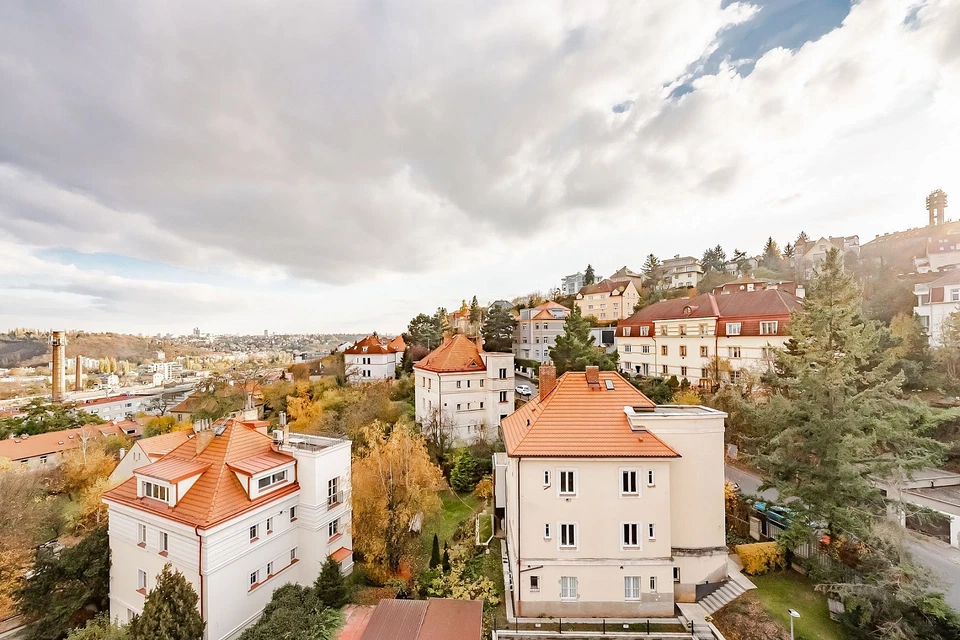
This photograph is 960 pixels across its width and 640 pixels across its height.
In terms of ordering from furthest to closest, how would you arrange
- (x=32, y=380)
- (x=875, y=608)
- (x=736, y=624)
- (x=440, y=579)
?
(x=32, y=380) → (x=440, y=579) → (x=736, y=624) → (x=875, y=608)

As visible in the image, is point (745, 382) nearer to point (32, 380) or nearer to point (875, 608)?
point (875, 608)

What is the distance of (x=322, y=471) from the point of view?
61.4 ft

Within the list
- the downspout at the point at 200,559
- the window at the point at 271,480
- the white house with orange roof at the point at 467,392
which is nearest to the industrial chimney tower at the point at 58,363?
the white house with orange roof at the point at 467,392

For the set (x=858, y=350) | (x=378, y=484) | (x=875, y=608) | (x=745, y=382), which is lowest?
(x=875, y=608)

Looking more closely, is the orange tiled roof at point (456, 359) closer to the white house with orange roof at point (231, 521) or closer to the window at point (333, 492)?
the white house with orange roof at point (231, 521)

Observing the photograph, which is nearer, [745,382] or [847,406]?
[847,406]

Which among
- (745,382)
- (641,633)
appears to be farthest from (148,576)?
(745,382)

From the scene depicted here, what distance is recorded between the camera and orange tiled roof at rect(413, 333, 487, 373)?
3603cm

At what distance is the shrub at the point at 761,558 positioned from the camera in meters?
16.4

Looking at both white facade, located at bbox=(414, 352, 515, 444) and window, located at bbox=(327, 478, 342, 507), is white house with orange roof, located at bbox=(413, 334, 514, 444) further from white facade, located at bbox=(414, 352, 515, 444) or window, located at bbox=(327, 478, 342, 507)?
window, located at bbox=(327, 478, 342, 507)

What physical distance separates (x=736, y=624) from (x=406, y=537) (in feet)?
48.0

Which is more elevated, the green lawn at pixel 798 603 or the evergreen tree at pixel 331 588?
the green lawn at pixel 798 603

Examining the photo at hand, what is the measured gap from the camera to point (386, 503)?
18766 millimetres

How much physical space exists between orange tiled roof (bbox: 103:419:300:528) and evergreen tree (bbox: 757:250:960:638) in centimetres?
2322
